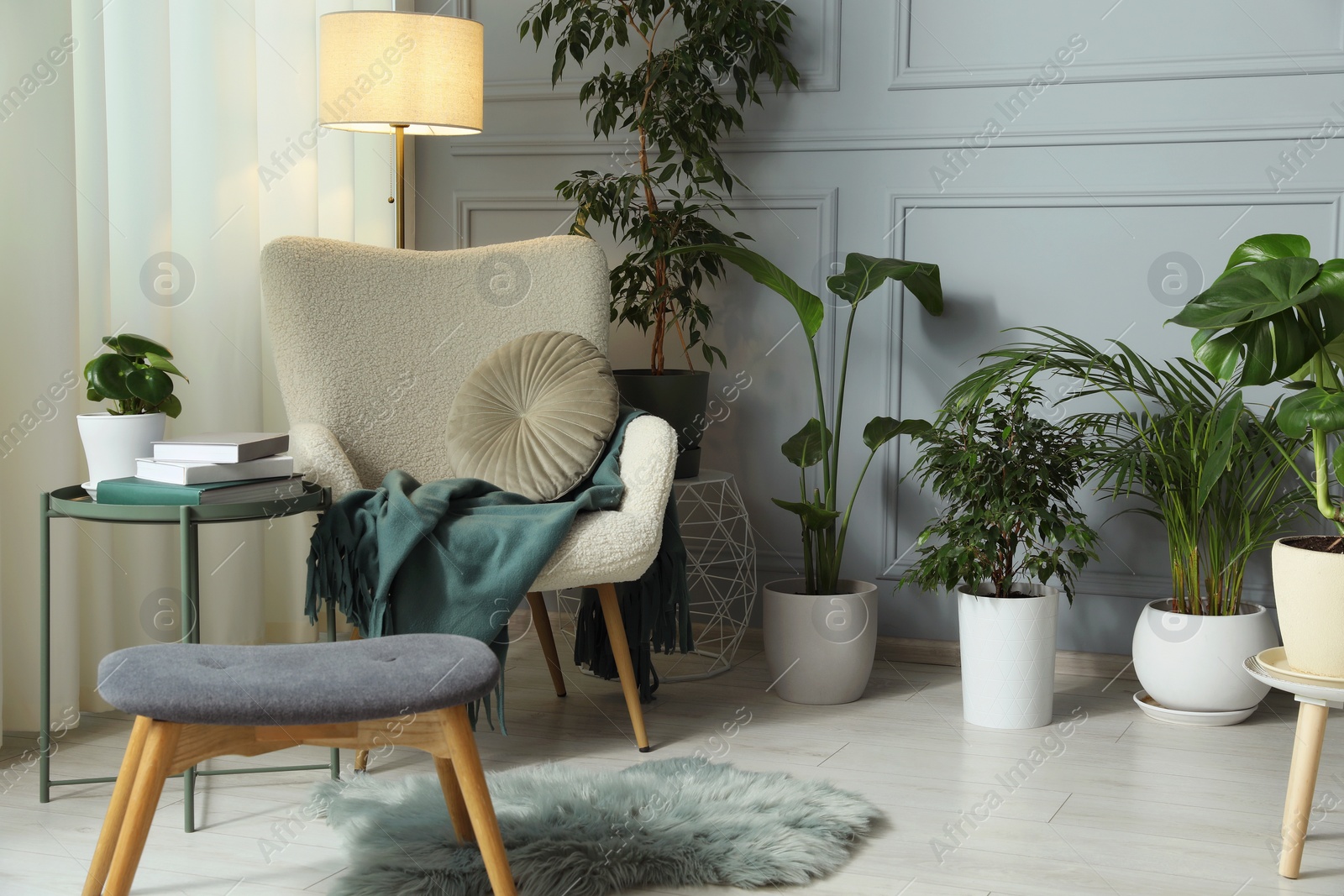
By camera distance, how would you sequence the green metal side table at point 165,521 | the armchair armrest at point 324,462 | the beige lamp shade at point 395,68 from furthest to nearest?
the beige lamp shade at point 395,68 < the armchair armrest at point 324,462 < the green metal side table at point 165,521

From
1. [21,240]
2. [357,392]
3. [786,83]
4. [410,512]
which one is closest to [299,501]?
[410,512]

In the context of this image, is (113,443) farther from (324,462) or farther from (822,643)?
(822,643)

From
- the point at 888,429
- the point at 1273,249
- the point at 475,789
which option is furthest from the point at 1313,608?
the point at 475,789

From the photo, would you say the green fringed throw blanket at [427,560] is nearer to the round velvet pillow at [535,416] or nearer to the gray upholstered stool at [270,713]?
the round velvet pillow at [535,416]

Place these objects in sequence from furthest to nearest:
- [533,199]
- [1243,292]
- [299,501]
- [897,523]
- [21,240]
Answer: [533,199]
[897,523]
[21,240]
[299,501]
[1243,292]

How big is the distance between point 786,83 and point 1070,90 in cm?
66

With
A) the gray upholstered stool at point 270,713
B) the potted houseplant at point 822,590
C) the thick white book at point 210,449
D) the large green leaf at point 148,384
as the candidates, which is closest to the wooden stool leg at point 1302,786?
the potted houseplant at point 822,590

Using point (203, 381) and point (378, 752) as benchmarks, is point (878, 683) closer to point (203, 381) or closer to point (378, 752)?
point (378, 752)

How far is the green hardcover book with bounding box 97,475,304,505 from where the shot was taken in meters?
1.80

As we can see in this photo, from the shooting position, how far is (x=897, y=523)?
9.52 feet

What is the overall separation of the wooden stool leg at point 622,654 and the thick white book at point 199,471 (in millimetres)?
623

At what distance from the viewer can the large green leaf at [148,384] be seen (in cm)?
182

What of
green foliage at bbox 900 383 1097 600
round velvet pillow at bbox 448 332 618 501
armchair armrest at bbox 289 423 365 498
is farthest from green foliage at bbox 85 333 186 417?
green foliage at bbox 900 383 1097 600

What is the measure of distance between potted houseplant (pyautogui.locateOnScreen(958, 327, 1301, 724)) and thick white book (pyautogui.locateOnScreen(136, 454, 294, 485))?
1.32 m
